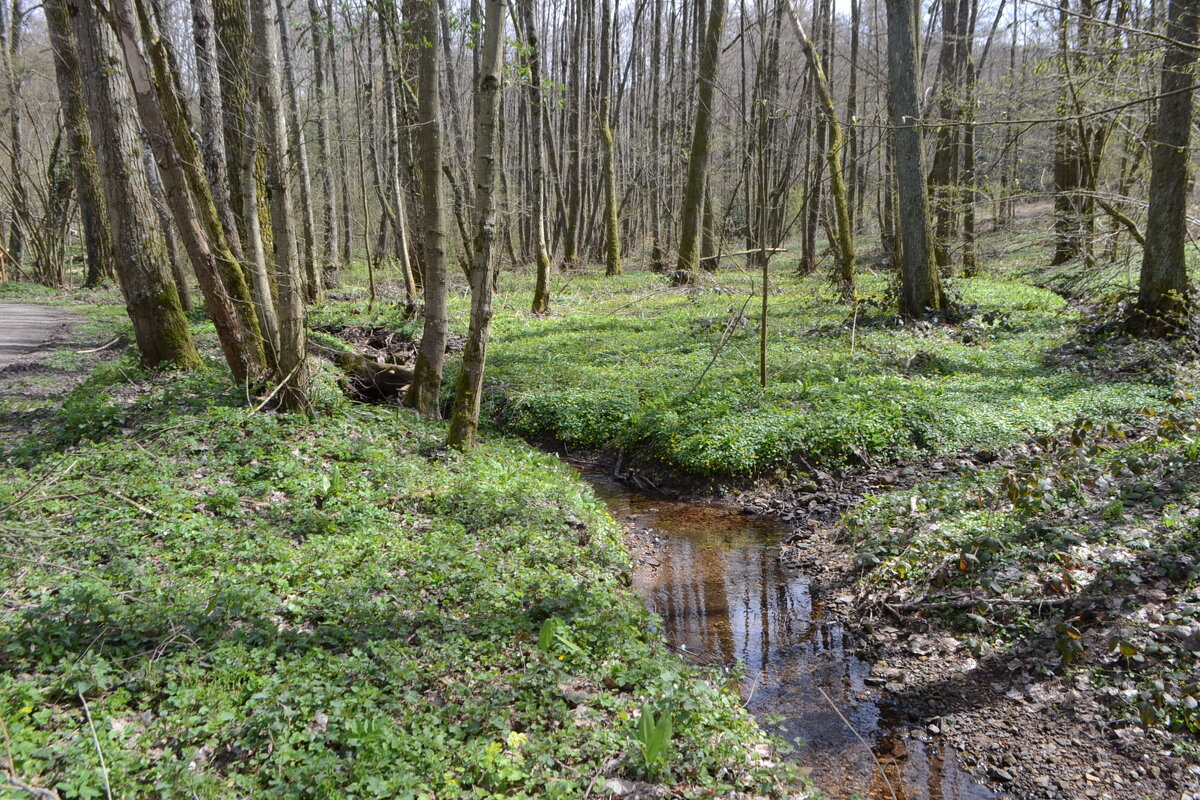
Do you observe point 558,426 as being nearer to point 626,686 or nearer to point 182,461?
point 182,461

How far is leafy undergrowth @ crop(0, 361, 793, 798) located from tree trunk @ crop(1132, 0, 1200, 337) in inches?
361

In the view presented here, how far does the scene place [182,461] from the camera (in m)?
6.37

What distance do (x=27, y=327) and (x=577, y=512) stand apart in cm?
1448

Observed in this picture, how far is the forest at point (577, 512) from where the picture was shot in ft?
11.8

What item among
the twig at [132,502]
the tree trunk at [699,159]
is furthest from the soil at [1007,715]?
the tree trunk at [699,159]

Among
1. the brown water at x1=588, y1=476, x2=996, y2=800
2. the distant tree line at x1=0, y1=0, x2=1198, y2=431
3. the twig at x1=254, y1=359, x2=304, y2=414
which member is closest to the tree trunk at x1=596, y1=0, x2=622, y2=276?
the distant tree line at x1=0, y1=0, x2=1198, y2=431

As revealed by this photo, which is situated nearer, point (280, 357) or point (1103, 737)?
point (1103, 737)

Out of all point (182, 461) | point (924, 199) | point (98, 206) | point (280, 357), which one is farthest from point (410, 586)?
point (98, 206)

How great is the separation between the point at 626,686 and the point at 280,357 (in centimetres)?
564

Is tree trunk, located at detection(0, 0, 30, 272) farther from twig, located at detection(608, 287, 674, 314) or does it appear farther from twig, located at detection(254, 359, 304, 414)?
twig, located at detection(254, 359, 304, 414)

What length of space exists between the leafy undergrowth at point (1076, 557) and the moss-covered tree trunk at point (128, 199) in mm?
8247

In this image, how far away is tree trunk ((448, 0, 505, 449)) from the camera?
6734 millimetres

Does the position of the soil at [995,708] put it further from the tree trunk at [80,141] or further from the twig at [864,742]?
the tree trunk at [80,141]

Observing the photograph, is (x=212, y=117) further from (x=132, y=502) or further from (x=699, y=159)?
(x=699, y=159)
